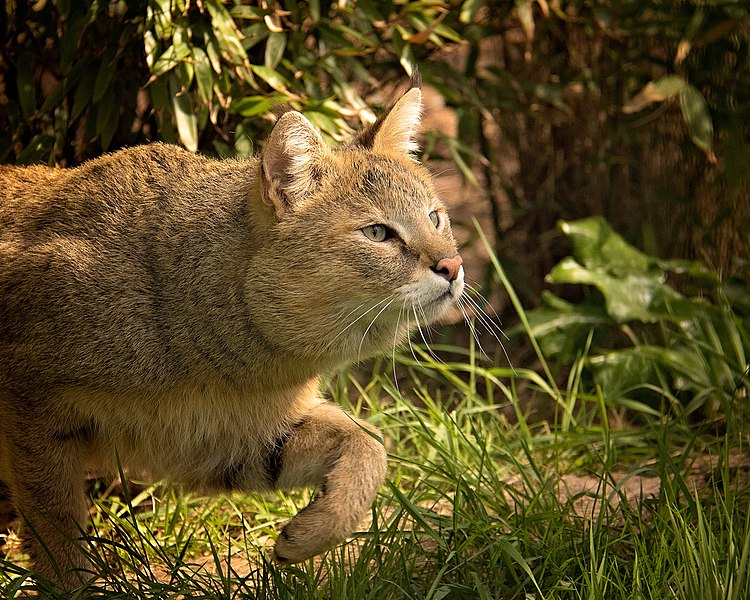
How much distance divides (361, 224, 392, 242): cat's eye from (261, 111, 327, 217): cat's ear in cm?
27

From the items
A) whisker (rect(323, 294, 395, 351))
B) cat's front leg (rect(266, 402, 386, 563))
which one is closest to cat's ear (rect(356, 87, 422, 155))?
whisker (rect(323, 294, 395, 351))

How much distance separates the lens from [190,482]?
13.1ft

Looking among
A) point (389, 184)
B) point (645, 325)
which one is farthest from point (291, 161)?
point (645, 325)

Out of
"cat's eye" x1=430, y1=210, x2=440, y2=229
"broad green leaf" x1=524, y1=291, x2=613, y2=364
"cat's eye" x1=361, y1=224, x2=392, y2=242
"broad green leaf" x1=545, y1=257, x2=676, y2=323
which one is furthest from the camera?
"broad green leaf" x1=524, y1=291, x2=613, y2=364

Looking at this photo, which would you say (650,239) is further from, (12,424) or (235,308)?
(12,424)

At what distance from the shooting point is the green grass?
3.47m

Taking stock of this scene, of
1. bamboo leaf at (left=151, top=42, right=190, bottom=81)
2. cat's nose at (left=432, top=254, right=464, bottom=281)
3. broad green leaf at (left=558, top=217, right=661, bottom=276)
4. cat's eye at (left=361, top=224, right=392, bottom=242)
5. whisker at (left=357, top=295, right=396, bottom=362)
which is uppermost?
bamboo leaf at (left=151, top=42, right=190, bottom=81)

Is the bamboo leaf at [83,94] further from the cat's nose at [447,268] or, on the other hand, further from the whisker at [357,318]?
the cat's nose at [447,268]

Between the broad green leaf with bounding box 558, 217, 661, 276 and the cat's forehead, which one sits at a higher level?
the cat's forehead

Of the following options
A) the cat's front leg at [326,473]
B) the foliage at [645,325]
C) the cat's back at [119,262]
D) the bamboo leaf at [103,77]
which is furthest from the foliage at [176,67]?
the foliage at [645,325]

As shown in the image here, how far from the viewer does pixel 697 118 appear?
5676 millimetres

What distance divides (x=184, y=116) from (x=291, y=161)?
3.38ft

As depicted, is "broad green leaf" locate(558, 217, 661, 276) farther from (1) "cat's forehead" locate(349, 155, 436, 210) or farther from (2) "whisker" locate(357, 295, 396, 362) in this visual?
(2) "whisker" locate(357, 295, 396, 362)

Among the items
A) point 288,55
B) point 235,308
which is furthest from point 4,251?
point 288,55
